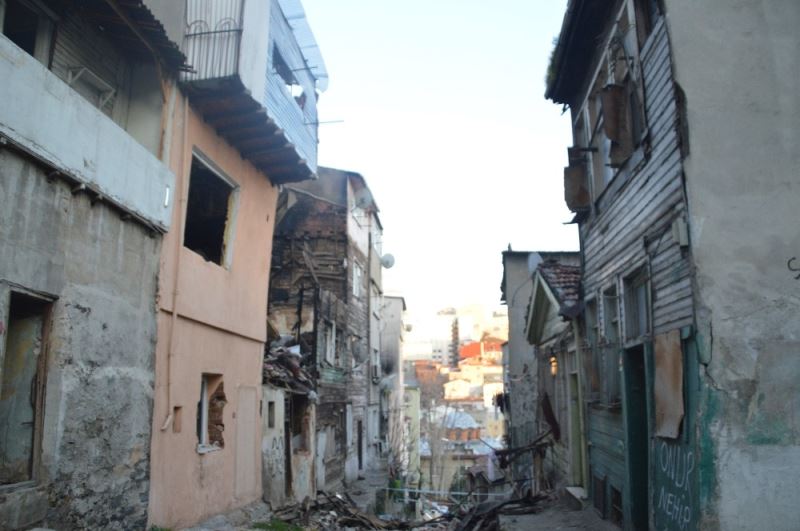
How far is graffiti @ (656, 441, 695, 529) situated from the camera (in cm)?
659

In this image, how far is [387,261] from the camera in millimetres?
32656

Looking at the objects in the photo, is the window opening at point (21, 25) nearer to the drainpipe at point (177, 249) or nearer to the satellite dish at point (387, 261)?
the drainpipe at point (177, 249)

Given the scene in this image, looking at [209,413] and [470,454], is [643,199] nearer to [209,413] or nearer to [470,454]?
[209,413]

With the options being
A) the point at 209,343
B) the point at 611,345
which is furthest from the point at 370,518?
the point at 611,345

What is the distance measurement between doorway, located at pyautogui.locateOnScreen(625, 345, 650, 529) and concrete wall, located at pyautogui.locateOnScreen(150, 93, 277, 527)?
6.02 metres

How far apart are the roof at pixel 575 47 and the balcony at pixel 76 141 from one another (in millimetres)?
6206

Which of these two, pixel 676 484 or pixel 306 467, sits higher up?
pixel 676 484

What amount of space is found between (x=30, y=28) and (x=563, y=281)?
10545 millimetres

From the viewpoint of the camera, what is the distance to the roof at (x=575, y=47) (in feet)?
33.1

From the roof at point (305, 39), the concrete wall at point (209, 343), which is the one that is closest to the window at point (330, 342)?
the concrete wall at point (209, 343)

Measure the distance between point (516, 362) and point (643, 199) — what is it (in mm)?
17812

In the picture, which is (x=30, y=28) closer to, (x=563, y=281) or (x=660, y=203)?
(x=660, y=203)

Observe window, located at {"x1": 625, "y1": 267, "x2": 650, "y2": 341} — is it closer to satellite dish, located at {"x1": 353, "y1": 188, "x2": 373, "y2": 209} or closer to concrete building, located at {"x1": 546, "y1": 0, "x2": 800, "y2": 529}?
concrete building, located at {"x1": 546, "y1": 0, "x2": 800, "y2": 529}

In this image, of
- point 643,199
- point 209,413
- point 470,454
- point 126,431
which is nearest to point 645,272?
point 643,199
